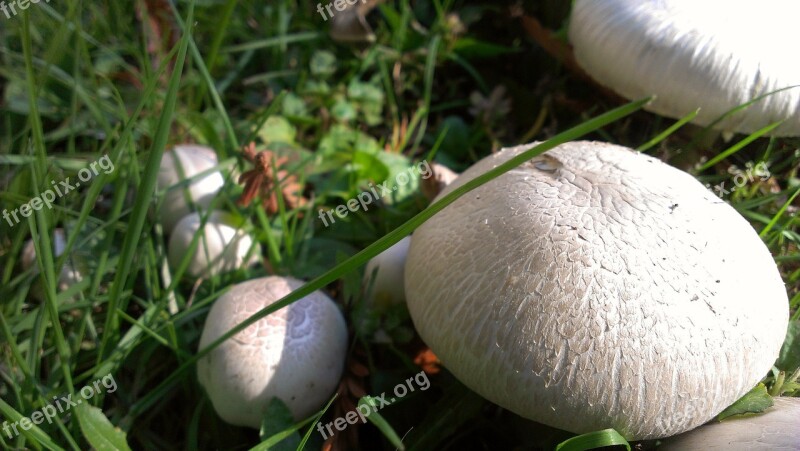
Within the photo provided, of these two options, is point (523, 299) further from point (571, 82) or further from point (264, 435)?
point (571, 82)

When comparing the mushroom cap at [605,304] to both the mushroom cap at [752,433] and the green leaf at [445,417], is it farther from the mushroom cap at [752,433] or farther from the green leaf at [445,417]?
the green leaf at [445,417]

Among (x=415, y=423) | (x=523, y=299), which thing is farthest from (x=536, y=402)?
(x=415, y=423)

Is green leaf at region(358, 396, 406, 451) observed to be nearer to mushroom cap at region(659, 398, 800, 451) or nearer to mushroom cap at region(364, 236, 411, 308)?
mushroom cap at region(364, 236, 411, 308)

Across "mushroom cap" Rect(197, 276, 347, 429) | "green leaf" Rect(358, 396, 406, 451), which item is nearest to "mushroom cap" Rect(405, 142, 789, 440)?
"green leaf" Rect(358, 396, 406, 451)

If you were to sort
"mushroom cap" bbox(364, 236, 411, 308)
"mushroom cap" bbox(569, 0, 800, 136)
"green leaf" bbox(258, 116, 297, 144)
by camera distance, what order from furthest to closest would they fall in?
1. "green leaf" bbox(258, 116, 297, 144)
2. "mushroom cap" bbox(364, 236, 411, 308)
3. "mushroom cap" bbox(569, 0, 800, 136)

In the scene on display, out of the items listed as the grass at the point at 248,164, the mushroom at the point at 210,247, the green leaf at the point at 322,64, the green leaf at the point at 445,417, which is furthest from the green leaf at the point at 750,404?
the green leaf at the point at 322,64

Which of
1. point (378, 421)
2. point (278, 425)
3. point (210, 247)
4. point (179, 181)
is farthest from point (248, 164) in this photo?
point (378, 421)

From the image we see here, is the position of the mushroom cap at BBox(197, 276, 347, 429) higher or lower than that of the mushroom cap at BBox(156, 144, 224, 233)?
lower
